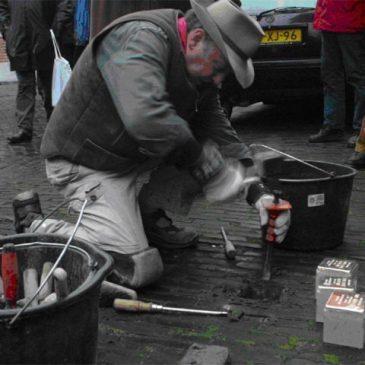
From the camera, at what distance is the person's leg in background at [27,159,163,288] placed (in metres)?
3.42

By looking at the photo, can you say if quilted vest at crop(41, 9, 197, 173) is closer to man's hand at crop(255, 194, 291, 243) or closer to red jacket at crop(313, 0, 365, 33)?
man's hand at crop(255, 194, 291, 243)

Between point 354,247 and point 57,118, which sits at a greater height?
point 57,118

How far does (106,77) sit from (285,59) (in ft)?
13.9

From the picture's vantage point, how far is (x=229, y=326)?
302 cm

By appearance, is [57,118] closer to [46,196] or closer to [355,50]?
[46,196]

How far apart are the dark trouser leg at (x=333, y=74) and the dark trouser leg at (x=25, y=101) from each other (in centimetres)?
327

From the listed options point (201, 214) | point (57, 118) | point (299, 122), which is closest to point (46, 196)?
point (201, 214)

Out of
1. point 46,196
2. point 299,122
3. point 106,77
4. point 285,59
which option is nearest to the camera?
point 106,77

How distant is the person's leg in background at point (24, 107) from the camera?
7.52 metres

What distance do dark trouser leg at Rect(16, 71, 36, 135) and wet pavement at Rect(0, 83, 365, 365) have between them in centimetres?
230

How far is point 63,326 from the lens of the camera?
84.0 inches

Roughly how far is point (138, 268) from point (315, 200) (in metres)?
1.05

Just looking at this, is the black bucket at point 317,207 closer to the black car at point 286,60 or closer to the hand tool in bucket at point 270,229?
the hand tool in bucket at point 270,229

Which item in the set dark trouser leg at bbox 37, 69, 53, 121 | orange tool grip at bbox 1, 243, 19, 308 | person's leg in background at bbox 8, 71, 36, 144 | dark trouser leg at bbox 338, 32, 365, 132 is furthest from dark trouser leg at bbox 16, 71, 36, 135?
orange tool grip at bbox 1, 243, 19, 308
